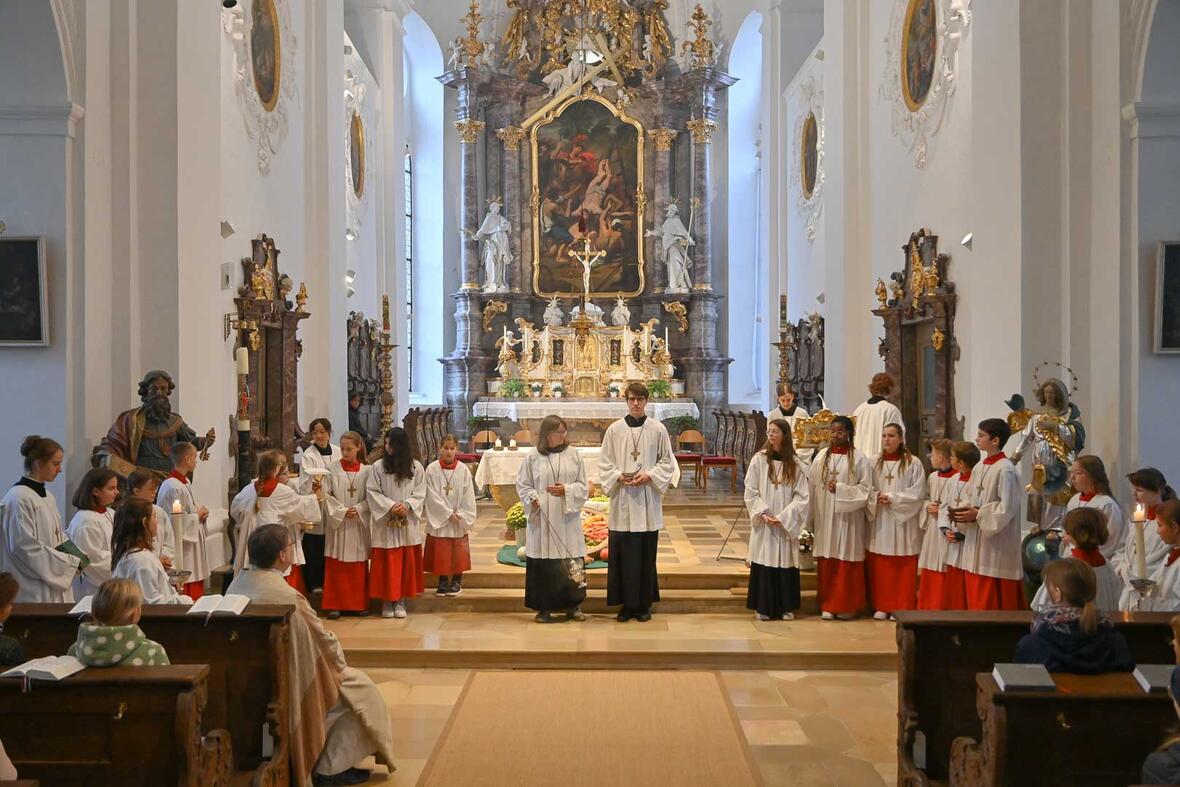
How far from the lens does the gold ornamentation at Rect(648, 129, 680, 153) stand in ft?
76.7

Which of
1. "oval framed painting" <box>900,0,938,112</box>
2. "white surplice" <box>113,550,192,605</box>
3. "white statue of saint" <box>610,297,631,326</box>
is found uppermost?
"oval framed painting" <box>900,0,938,112</box>

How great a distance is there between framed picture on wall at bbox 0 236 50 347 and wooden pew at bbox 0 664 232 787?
14.5ft

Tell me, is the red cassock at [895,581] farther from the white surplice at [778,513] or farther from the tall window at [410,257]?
the tall window at [410,257]

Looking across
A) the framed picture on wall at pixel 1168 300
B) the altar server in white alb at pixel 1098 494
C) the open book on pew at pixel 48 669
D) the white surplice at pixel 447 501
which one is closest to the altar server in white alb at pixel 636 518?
the white surplice at pixel 447 501

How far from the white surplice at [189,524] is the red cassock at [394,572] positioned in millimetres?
1371

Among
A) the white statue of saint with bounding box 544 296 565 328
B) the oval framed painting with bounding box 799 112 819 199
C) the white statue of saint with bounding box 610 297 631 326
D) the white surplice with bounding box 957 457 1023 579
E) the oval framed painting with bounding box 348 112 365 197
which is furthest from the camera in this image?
the white statue of saint with bounding box 544 296 565 328

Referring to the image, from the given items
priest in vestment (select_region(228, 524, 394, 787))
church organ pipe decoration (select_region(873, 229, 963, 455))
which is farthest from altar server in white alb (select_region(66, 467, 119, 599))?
church organ pipe decoration (select_region(873, 229, 963, 455))

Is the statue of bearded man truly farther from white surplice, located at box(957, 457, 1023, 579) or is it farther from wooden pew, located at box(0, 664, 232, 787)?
white surplice, located at box(957, 457, 1023, 579)

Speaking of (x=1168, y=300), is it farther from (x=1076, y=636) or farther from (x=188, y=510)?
(x=188, y=510)

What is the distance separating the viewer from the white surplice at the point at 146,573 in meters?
5.40

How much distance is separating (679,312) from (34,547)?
17.9m

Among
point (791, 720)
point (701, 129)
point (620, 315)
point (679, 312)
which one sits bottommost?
point (791, 720)

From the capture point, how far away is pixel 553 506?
28.2 feet

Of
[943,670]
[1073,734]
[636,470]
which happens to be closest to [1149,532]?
[943,670]
